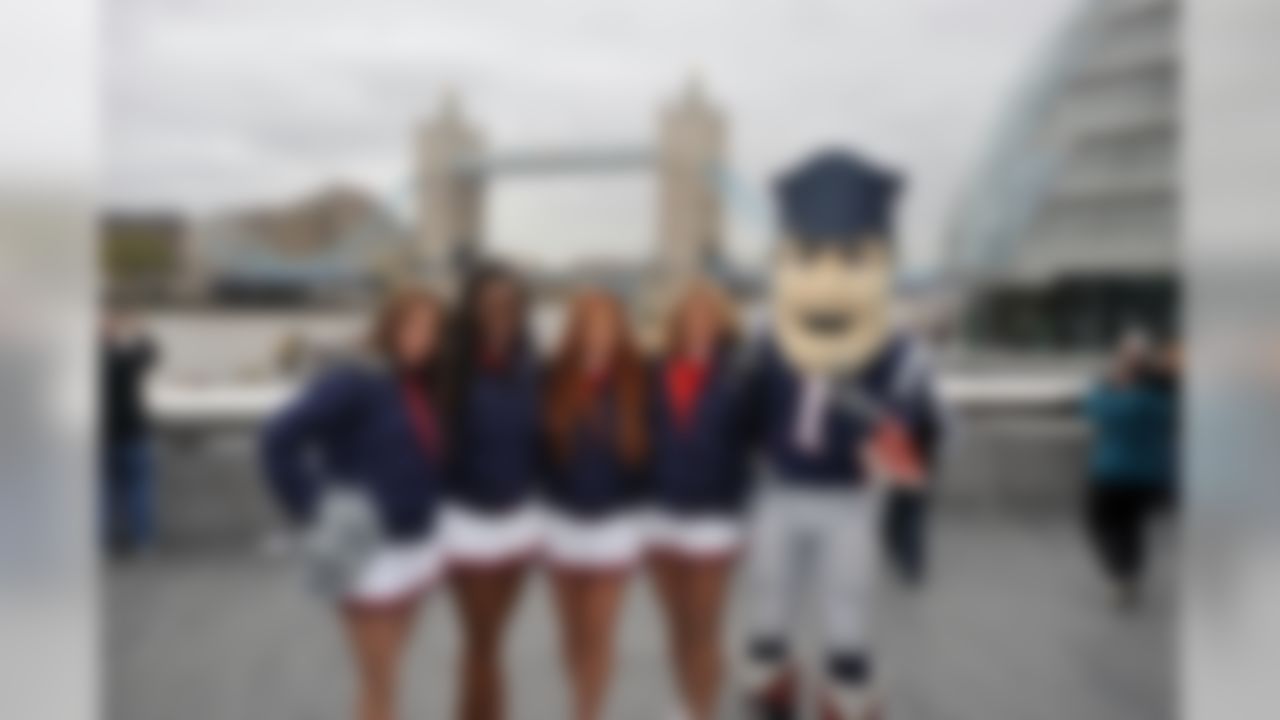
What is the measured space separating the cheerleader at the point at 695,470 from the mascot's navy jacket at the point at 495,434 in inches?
10.2

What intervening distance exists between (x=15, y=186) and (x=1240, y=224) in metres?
2.14

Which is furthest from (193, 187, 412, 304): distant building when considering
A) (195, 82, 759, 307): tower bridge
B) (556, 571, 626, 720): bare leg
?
(556, 571, 626, 720): bare leg

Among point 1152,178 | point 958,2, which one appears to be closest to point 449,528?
point 958,2

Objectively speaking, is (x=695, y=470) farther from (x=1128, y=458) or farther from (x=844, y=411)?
(x=1128, y=458)

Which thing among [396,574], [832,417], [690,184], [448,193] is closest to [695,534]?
[832,417]

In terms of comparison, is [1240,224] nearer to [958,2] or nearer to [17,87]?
[958,2]

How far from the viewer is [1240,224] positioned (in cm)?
234

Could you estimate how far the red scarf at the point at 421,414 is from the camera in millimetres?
2596

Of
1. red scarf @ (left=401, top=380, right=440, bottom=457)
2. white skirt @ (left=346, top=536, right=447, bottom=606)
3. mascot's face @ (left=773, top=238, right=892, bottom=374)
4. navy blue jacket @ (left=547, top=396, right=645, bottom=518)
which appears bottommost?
white skirt @ (left=346, top=536, right=447, bottom=606)

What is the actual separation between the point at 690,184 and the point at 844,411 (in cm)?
56

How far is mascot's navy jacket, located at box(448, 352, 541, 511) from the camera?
2631 mm

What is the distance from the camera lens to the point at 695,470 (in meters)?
2.70

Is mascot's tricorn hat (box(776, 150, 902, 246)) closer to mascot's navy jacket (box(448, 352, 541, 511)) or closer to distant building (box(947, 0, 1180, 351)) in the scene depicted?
distant building (box(947, 0, 1180, 351))

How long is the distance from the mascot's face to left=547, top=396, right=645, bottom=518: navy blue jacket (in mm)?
401
